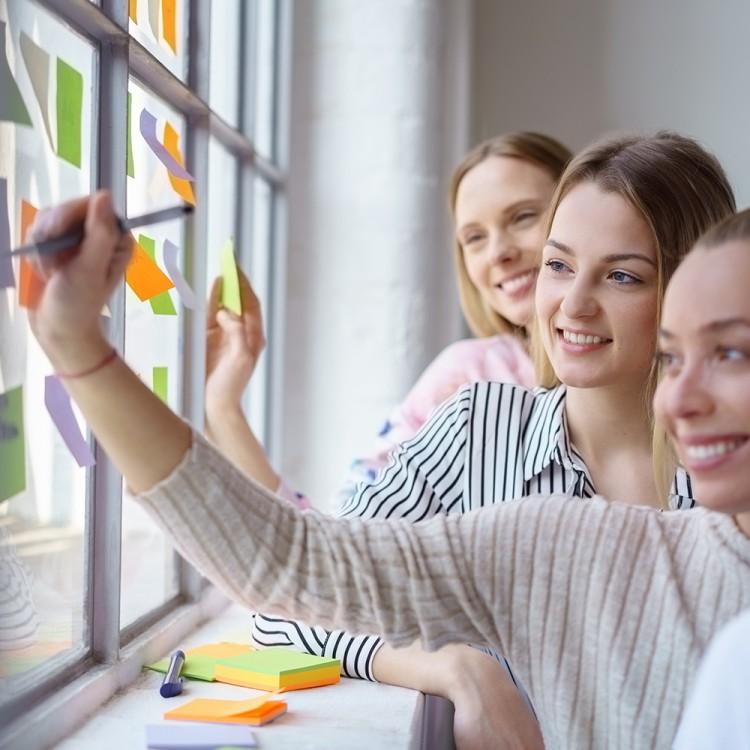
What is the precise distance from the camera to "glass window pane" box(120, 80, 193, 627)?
1303 millimetres

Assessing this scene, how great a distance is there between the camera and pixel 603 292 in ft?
4.12

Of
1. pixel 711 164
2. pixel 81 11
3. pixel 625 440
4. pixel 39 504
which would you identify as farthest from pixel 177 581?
pixel 711 164

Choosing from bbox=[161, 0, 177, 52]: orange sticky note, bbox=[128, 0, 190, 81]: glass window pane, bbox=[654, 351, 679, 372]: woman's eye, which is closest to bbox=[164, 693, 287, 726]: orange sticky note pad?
bbox=[654, 351, 679, 372]: woman's eye

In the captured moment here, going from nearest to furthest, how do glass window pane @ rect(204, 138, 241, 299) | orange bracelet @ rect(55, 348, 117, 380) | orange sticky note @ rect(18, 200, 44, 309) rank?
orange bracelet @ rect(55, 348, 117, 380), orange sticky note @ rect(18, 200, 44, 309), glass window pane @ rect(204, 138, 241, 299)

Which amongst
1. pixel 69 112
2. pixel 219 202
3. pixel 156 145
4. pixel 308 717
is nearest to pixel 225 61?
pixel 219 202

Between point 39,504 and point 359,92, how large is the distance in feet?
4.87

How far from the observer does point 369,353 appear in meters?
2.36

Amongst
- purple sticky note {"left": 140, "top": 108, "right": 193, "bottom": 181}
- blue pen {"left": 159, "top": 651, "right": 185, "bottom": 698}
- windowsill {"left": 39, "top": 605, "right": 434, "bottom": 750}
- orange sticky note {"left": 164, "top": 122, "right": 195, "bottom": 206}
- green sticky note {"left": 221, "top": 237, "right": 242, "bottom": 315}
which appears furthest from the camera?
green sticky note {"left": 221, "top": 237, "right": 242, "bottom": 315}

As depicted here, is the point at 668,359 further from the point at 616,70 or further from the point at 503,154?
the point at 616,70

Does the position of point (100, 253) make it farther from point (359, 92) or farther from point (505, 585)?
point (359, 92)

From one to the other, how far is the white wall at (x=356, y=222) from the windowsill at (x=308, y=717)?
1099 mm

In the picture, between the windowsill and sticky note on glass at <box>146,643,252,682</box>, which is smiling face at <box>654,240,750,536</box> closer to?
the windowsill

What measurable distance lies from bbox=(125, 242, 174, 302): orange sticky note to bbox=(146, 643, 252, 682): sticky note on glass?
0.44 metres

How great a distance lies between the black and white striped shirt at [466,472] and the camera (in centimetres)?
129
